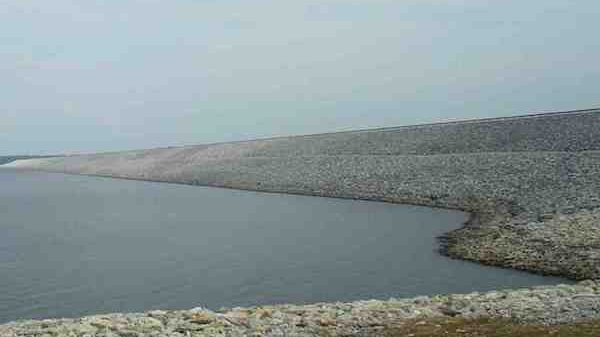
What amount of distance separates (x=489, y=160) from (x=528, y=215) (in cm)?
1673

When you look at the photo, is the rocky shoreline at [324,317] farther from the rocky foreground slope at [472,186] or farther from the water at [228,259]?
the water at [228,259]

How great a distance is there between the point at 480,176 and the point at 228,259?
24111mm

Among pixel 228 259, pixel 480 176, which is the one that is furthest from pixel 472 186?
pixel 228 259

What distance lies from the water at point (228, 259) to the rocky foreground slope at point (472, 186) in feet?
7.06

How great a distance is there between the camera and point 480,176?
139 ft

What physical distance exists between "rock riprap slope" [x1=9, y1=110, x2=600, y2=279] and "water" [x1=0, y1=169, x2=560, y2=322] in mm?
1941

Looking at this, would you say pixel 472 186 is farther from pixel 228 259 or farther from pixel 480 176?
pixel 228 259

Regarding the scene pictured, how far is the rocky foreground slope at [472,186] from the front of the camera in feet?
46.3

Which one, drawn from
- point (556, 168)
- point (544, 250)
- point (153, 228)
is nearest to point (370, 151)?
point (556, 168)

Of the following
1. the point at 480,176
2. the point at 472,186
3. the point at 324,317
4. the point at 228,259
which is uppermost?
the point at 480,176

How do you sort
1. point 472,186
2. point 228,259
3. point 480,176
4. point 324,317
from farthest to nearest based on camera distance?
point 480,176, point 472,186, point 228,259, point 324,317

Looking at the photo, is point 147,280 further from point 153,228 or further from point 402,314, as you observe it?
point 153,228

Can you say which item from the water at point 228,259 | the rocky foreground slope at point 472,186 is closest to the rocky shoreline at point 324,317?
the rocky foreground slope at point 472,186

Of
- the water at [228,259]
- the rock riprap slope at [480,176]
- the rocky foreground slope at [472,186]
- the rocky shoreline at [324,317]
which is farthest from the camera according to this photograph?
the rock riprap slope at [480,176]
